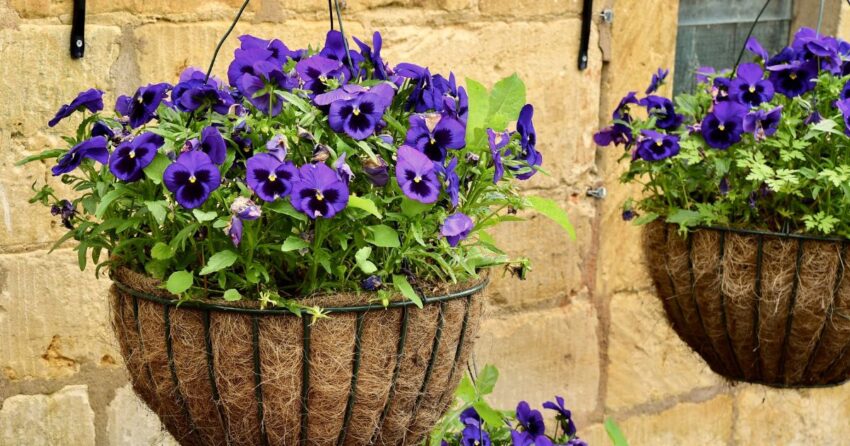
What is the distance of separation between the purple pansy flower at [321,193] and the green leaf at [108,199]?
0.75 feet

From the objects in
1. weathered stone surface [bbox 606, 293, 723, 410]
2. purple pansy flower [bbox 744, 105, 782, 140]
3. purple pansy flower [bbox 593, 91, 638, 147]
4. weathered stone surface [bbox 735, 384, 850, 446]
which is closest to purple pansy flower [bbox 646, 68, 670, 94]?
purple pansy flower [bbox 593, 91, 638, 147]

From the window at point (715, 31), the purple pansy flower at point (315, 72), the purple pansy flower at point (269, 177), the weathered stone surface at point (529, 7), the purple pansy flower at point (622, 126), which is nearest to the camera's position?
the purple pansy flower at point (269, 177)

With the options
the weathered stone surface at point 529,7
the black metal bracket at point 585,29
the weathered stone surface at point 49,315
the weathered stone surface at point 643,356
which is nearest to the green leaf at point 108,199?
the weathered stone surface at point 49,315

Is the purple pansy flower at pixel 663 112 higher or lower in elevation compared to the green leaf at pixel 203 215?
lower

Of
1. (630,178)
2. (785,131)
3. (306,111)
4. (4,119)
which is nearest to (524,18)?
(630,178)

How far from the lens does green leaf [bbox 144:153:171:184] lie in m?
1.22

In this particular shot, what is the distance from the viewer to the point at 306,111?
127 cm

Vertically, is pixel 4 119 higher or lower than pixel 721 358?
higher

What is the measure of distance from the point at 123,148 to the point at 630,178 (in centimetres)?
115

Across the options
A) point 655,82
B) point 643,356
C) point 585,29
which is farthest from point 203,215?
point 643,356

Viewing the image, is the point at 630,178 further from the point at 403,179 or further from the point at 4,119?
the point at 4,119

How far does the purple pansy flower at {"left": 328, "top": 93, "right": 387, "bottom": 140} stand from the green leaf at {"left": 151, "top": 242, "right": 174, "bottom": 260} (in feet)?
0.77

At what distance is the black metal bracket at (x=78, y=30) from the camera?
6.44 feet

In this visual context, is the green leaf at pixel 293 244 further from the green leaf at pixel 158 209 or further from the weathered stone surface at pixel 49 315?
the weathered stone surface at pixel 49 315
